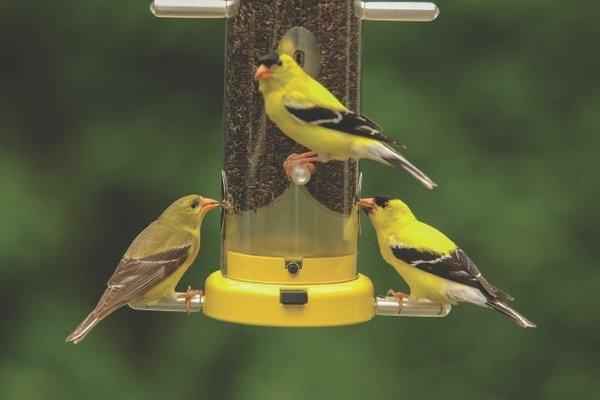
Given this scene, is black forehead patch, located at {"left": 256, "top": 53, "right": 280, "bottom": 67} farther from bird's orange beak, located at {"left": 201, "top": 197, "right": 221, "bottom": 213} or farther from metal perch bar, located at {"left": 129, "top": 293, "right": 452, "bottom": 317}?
metal perch bar, located at {"left": 129, "top": 293, "right": 452, "bottom": 317}

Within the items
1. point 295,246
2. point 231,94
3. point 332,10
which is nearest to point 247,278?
point 295,246

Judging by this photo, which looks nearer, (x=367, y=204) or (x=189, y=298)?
(x=189, y=298)

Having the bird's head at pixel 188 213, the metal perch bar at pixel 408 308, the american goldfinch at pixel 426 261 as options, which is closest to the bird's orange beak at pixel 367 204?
the american goldfinch at pixel 426 261

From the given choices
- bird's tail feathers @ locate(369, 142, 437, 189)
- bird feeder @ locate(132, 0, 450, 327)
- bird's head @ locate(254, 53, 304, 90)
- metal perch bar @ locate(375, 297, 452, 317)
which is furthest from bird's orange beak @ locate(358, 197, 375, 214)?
bird's head @ locate(254, 53, 304, 90)

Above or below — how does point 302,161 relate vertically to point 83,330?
above

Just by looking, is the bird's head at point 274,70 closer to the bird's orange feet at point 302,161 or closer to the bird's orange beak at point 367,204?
the bird's orange feet at point 302,161

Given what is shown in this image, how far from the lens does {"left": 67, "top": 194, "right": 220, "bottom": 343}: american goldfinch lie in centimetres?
453

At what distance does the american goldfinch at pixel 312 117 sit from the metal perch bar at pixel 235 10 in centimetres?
38

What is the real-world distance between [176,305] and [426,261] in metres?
0.88

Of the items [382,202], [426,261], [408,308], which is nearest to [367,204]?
[382,202]

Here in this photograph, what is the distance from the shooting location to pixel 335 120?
159 inches

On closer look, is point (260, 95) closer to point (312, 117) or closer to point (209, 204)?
point (312, 117)

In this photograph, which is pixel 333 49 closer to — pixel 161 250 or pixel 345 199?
pixel 345 199

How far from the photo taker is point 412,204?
606 centimetres
